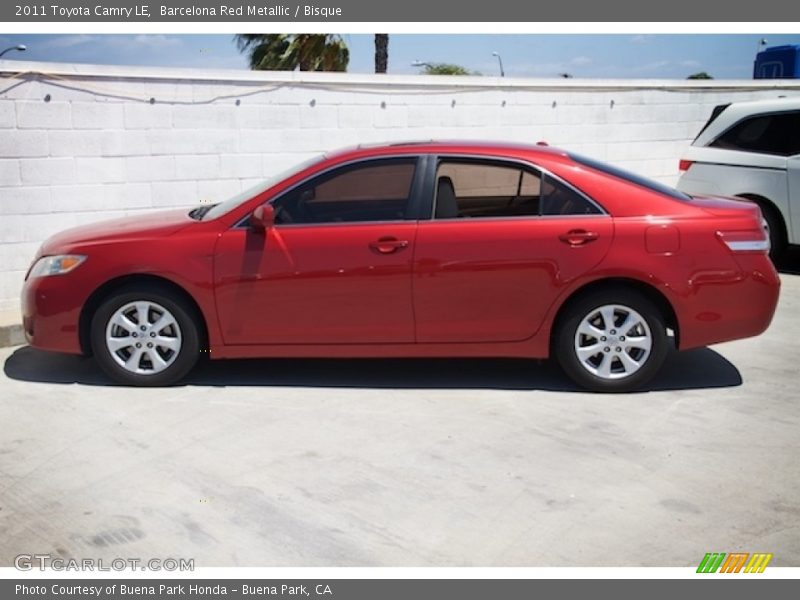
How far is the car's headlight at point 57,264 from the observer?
5.82 m

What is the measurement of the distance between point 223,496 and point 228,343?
5.41 ft

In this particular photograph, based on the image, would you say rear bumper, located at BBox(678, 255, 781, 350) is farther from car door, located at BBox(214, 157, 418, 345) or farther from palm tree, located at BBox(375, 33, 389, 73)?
palm tree, located at BBox(375, 33, 389, 73)

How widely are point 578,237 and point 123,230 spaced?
9.53 feet

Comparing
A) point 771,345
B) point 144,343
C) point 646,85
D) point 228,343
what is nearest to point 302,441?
point 228,343

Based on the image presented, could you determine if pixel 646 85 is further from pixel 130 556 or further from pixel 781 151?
pixel 130 556

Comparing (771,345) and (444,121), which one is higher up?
(444,121)

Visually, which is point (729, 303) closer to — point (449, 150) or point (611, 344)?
point (611, 344)

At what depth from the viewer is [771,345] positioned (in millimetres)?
6852

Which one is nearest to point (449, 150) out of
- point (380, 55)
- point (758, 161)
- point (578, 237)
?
point (578, 237)

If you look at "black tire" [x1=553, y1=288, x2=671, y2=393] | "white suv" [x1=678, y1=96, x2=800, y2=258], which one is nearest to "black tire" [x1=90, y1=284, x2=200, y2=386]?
"black tire" [x1=553, y1=288, x2=671, y2=393]

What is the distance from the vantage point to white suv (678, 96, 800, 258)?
9.29 meters

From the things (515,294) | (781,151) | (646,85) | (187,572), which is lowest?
(187,572)

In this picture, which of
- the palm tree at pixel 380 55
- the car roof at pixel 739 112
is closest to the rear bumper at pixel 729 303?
the car roof at pixel 739 112

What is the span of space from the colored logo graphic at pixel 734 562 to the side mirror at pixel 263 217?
321 centimetres
